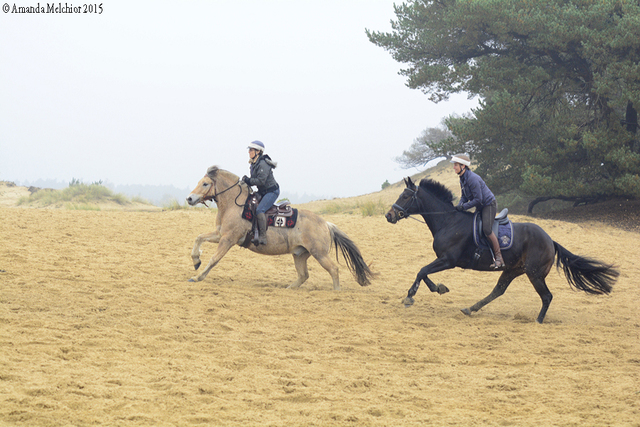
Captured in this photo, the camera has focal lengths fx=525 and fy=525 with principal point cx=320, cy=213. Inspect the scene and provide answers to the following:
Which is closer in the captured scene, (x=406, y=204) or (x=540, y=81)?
(x=406, y=204)

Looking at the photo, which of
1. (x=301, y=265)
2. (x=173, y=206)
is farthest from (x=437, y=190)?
(x=173, y=206)

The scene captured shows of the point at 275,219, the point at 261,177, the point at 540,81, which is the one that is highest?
the point at 540,81

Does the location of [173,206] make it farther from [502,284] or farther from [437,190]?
[502,284]

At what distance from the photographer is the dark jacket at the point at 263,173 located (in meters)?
9.46

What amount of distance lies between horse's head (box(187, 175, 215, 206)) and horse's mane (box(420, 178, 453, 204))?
381 cm

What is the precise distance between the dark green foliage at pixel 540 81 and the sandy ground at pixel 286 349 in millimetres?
9530

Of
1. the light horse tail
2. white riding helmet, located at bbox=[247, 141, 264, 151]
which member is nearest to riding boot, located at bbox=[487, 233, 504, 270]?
the light horse tail

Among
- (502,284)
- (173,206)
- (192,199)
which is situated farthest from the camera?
(173,206)

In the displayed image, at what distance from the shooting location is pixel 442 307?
30.2 feet

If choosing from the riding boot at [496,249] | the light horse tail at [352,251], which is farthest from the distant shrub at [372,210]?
the riding boot at [496,249]

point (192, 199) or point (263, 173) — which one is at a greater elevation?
point (263, 173)

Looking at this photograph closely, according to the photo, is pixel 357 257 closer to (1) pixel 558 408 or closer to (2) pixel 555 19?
(1) pixel 558 408

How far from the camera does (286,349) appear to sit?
6.26 metres

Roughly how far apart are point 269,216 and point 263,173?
82 cm
